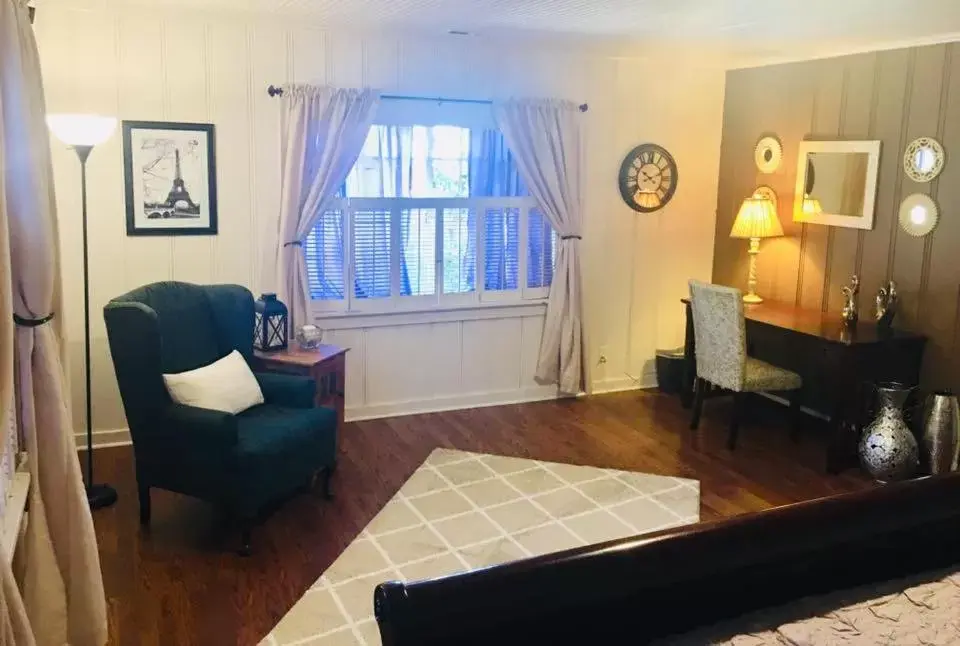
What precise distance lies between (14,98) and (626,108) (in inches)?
161

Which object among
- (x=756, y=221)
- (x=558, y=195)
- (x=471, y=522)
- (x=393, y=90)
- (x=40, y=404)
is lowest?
(x=471, y=522)

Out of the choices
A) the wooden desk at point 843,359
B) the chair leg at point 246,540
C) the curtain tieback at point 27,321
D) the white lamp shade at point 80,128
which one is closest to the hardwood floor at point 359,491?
the chair leg at point 246,540

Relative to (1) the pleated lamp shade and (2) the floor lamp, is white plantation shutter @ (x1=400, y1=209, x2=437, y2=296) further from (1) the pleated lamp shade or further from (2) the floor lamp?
(1) the pleated lamp shade

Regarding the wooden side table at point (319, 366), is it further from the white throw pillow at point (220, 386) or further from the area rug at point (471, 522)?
the area rug at point (471, 522)

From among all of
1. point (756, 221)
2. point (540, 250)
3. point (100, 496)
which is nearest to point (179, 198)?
point (100, 496)

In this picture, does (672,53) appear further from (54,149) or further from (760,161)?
(54,149)

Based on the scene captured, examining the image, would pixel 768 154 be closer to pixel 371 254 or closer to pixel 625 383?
pixel 625 383

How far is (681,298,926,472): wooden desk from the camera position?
177 inches

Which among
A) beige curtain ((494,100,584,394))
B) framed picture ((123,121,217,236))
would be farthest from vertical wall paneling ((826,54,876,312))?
framed picture ((123,121,217,236))

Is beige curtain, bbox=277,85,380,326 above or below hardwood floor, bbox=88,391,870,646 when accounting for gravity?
above

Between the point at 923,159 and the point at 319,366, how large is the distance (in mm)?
3424

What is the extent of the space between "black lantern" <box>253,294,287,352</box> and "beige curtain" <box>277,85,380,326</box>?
0.36 m

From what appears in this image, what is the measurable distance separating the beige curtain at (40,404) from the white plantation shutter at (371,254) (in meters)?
2.50

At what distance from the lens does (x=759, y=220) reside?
18.0ft
